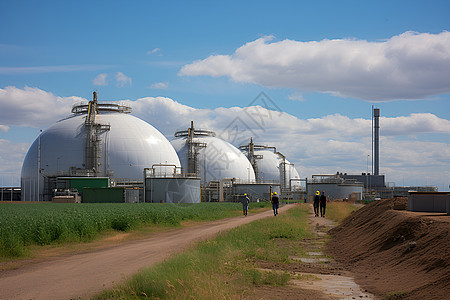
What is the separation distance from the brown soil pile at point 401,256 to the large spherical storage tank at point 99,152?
44.6 m

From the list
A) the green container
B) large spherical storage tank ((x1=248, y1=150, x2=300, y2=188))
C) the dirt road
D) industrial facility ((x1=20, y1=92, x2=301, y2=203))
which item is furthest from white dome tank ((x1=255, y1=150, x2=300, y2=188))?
the dirt road

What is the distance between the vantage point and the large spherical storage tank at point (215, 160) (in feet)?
264

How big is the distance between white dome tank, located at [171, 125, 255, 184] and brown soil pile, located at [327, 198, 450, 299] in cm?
6016

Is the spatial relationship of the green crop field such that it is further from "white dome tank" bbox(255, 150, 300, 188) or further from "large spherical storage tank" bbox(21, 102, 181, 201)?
"white dome tank" bbox(255, 150, 300, 188)

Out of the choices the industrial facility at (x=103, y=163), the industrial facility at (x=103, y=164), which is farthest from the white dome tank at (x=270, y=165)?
the industrial facility at (x=103, y=163)

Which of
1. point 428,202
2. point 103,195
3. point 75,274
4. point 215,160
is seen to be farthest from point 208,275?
point 215,160

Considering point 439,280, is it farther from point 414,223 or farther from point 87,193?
point 87,193

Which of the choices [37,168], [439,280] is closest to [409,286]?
[439,280]

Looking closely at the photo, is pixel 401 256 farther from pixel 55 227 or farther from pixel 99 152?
pixel 99 152

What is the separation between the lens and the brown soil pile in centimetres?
1021

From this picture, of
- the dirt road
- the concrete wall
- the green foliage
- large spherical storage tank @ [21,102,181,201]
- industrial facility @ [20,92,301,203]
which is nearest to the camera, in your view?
the dirt road

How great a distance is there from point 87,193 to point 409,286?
50760 mm

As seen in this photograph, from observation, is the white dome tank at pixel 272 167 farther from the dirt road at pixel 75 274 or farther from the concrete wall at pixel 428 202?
the dirt road at pixel 75 274

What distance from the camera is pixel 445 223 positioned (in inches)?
545
